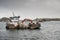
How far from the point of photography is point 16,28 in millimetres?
80375

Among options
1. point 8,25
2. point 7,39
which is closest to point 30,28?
point 8,25

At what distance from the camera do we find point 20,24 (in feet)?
258

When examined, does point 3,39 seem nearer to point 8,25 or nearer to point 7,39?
point 7,39

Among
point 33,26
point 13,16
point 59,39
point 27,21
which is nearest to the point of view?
point 59,39

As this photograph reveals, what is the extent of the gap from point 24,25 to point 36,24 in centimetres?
439

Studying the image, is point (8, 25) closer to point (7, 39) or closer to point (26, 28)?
point (26, 28)

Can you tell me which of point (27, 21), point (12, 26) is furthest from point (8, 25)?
point (27, 21)

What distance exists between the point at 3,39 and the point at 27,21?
36.5 m

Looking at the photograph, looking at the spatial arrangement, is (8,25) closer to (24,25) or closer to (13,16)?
(24,25)

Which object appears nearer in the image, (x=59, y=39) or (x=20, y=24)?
(x=59, y=39)

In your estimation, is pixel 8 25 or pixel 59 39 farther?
pixel 8 25

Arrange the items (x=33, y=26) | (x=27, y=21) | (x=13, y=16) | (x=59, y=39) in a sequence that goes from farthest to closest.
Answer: (x=13, y=16), (x=27, y=21), (x=33, y=26), (x=59, y=39)

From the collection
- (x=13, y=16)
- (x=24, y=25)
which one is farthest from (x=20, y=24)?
(x=13, y=16)

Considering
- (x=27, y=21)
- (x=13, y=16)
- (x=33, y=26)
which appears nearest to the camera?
(x=33, y=26)
